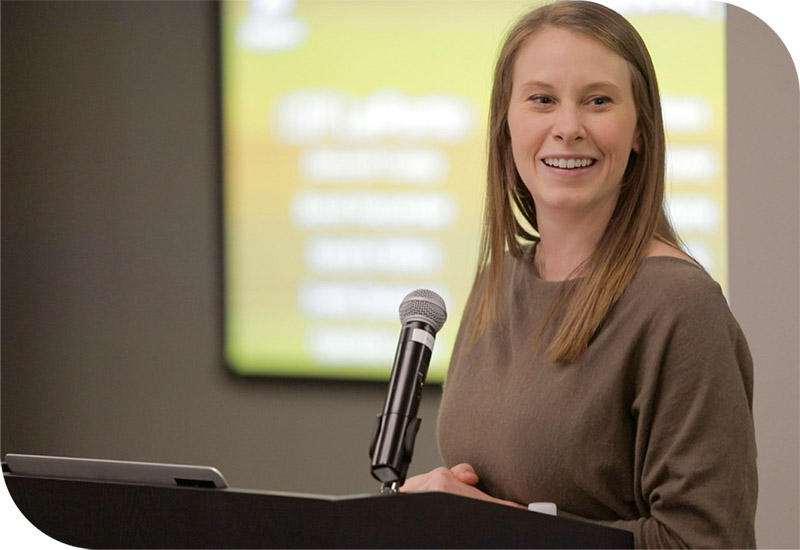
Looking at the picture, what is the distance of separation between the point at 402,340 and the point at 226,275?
9.90ft

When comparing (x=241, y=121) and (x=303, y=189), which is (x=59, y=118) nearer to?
(x=241, y=121)

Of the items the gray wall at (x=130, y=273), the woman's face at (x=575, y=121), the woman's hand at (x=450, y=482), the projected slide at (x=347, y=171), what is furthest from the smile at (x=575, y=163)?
the gray wall at (x=130, y=273)

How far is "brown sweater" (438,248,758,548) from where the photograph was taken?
4.74ft

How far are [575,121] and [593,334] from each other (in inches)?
14.0

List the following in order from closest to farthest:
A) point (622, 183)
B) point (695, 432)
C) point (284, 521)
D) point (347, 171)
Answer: point (284, 521)
point (695, 432)
point (622, 183)
point (347, 171)

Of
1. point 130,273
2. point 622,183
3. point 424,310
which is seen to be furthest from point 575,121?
point 130,273

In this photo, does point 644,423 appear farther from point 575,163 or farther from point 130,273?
point 130,273

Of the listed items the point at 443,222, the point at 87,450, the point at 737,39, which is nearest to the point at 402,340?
the point at 737,39

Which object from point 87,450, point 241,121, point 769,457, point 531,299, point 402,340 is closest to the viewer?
point 402,340

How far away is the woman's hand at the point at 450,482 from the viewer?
5.18ft

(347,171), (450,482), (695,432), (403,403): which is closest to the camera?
(403,403)

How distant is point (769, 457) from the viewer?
3.06m

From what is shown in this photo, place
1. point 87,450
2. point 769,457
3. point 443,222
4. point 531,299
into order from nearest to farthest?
point 531,299
point 769,457
point 443,222
point 87,450

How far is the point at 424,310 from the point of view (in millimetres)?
1384
